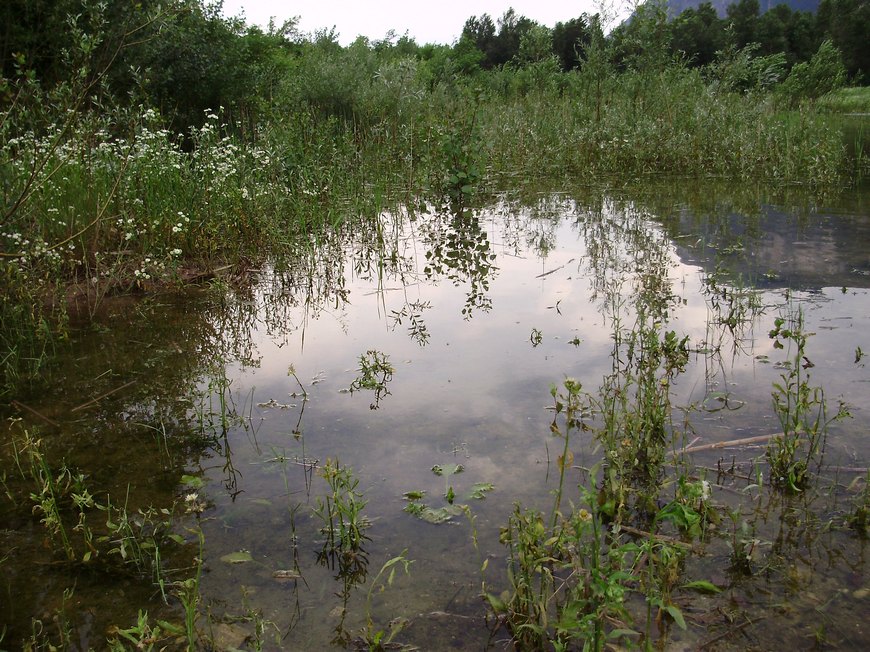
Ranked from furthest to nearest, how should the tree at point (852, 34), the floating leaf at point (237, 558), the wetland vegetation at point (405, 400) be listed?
the tree at point (852, 34)
the floating leaf at point (237, 558)
the wetland vegetation at point (405, 400)

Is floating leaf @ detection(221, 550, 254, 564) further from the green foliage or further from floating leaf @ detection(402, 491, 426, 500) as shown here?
the green foliage

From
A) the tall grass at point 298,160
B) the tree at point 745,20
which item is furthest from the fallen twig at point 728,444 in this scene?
the tree at point 745,20

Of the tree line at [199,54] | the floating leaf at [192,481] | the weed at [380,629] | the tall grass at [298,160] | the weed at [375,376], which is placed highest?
the tree line at [199,54]

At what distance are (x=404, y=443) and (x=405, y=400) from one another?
51 centimetres

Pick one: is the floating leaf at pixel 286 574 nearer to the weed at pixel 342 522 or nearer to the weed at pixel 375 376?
the weed at pixel 342 522

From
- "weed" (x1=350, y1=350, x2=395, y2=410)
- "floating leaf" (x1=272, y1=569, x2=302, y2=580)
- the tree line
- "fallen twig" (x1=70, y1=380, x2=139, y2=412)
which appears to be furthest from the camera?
the tree line

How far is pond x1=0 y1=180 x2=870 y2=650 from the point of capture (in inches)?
95.7

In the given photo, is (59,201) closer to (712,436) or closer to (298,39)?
Result: (712,436)

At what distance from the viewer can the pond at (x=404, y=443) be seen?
2432 millimetres

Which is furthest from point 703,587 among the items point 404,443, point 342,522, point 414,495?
point 404,443

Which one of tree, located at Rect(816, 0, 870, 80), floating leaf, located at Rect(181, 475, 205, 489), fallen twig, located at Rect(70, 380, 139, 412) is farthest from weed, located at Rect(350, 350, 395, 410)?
tree, located at Rect(816, 0, 870, 80)

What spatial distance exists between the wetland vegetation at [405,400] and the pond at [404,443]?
0.02 m

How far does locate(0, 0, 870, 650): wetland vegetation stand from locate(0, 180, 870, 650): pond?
0.02 meters

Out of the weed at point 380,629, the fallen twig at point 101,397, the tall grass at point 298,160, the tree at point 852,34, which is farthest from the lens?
A: the tree at point 852,34
